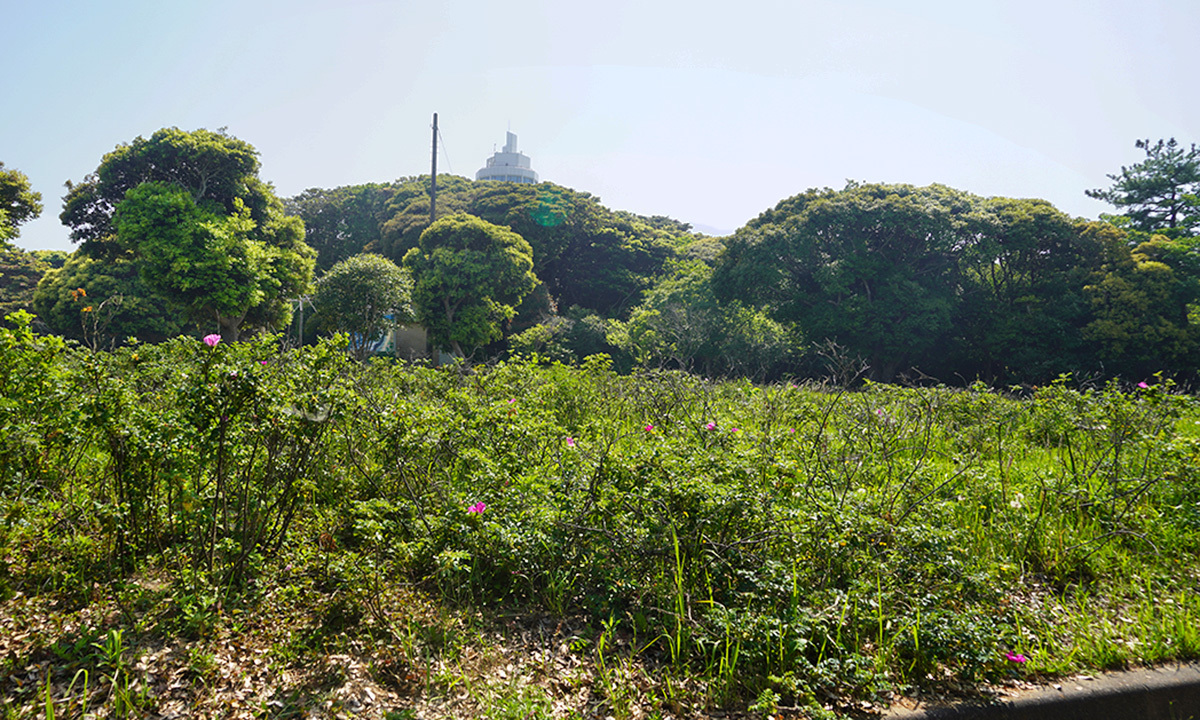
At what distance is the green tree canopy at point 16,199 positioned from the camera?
41.4ft

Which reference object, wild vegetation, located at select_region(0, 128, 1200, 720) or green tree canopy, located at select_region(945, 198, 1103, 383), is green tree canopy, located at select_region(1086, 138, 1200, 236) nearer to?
green tree canopy, located at select_region(945, 198, 1103, 383)

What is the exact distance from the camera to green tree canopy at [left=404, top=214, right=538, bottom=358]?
17.7 meters

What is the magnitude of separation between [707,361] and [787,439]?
1178 cm

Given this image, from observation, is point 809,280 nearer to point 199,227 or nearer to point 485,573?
point 485,573

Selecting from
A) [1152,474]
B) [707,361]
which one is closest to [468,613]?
[1152,474]

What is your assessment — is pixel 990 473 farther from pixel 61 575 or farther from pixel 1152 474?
pixel 61 575

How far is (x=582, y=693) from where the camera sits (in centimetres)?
187

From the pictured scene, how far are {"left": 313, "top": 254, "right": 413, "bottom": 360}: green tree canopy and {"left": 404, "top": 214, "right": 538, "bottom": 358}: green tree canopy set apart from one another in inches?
61.0

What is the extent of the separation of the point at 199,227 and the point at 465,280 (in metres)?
7.14

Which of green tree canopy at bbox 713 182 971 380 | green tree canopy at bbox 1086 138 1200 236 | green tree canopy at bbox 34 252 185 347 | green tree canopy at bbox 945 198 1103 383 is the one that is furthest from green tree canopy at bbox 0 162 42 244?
green tree canopy at bbox 1086 138 1200 236

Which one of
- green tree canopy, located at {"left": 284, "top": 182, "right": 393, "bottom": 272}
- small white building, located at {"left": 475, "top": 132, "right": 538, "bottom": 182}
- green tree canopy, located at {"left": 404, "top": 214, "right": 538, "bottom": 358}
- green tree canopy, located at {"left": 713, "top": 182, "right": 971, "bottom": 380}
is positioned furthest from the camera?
small white building, located at {"left": 475, "top": 132, "right": 538, "bottom": 182}

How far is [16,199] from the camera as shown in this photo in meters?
13.0

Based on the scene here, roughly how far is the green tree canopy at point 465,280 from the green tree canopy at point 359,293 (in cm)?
155

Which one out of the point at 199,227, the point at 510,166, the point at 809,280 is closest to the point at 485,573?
the point at 199,227
